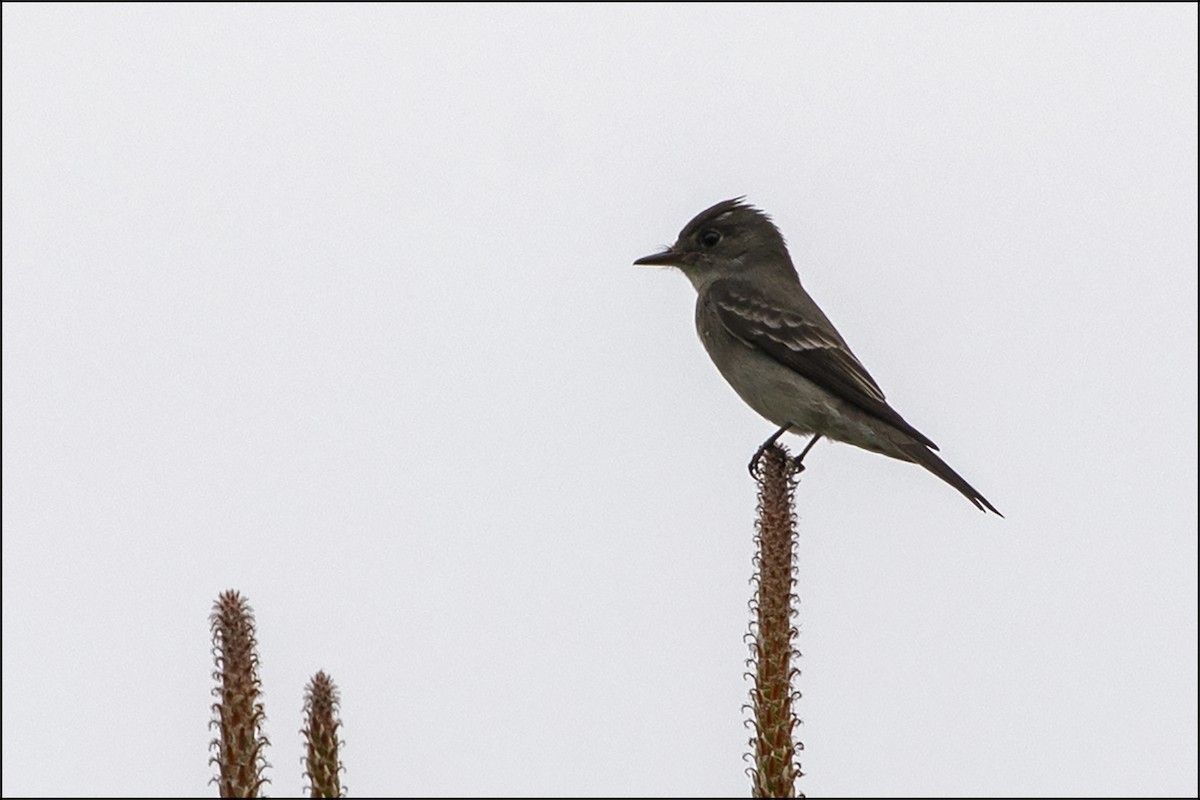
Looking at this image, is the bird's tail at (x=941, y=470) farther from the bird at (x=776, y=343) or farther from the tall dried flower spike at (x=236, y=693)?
the tall dried flower spike at (x=236, y=693)

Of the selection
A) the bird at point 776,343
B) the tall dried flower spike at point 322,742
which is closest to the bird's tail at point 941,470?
the bird at point 776,343

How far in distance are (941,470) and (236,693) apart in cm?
684

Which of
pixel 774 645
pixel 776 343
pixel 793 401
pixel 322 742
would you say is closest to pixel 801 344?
pixel 776 343

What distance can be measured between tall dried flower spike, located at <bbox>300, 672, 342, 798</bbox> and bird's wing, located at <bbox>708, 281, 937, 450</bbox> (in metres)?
6.86

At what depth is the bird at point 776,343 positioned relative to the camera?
1091 centimetres

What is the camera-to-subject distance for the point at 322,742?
4.19m

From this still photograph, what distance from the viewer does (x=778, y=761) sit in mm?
4715

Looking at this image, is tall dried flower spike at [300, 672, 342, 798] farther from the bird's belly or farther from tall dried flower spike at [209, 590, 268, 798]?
the bird's belly

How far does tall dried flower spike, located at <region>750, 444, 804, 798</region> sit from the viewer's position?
471cm

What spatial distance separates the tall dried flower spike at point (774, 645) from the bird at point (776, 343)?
12.4ft

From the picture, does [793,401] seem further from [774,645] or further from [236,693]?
[236,693]

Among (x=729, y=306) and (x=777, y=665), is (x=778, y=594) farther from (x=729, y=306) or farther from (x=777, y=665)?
(x=729, y=306)

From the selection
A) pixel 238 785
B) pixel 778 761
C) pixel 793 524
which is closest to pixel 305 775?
pixel 238 785

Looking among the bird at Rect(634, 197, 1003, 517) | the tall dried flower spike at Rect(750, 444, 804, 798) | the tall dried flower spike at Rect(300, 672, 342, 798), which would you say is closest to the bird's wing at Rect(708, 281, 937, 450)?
the bird at Rect(634, 197, 1003, 517)
